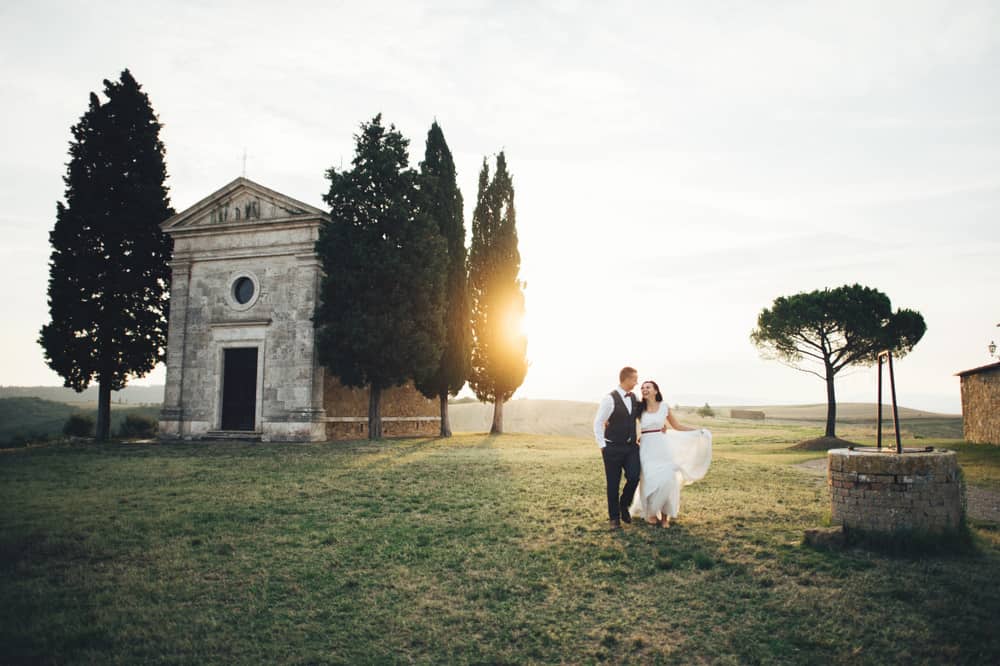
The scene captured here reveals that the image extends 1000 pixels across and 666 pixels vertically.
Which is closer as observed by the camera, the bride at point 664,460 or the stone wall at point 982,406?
the bride at point 664,460

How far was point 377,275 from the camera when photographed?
20875mm

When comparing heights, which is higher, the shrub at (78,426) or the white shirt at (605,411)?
the white shirt at (605,411)

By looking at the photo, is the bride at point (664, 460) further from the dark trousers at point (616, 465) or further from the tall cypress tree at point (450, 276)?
the tall cypress tree at point (450, 276)

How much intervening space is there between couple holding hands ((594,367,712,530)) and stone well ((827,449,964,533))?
5.55 ft

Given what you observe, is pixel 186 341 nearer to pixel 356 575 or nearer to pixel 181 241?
Answer: pixel 181 241

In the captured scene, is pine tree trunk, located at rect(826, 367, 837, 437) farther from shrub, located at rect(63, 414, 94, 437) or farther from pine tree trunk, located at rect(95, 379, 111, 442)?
shrub, located at rect(63, 414, 94, 437)

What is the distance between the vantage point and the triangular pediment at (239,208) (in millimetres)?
22578

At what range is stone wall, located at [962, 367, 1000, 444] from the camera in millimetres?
19812

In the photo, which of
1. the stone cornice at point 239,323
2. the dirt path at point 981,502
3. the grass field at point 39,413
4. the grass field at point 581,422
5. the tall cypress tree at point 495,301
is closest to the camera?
the dirt path at point 981,502

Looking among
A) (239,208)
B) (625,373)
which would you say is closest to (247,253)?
(239,208)

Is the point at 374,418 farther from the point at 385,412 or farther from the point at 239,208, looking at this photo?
the point at 239,208

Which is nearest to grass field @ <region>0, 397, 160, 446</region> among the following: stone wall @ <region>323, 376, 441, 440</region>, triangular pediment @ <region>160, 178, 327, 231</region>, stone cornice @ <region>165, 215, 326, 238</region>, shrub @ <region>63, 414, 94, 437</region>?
shrub @ <region>63, 414, 94, 437</region>

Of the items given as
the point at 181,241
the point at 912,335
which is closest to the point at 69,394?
the point at 181,241

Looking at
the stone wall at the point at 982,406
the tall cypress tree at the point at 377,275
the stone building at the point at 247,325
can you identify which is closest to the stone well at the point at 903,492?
the tall cypress tree at the point at 377,275
